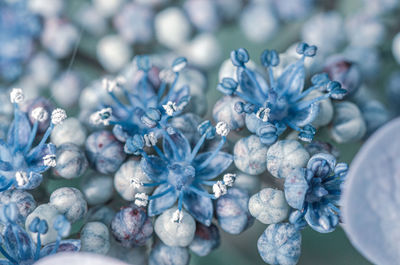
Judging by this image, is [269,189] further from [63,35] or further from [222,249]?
[63,35]

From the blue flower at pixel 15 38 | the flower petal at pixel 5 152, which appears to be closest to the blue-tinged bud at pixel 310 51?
the flower petal at pixel 5 152

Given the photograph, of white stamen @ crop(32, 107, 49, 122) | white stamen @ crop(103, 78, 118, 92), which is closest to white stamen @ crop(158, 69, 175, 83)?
white stamen @ crop(103, 78, 118, 92)

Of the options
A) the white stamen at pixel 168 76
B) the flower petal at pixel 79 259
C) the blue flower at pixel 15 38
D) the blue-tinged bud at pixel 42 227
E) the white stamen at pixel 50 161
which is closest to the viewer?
the flower petal at pixel 79 259

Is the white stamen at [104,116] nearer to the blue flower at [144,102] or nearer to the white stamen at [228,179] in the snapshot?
the blue flower at [144,102]

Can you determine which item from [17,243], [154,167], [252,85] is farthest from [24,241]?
[252,85]

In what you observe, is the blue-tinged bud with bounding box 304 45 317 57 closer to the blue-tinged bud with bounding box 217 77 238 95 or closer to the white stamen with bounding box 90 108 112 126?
the blue-tinged bud with bounding box 217 77 238 95

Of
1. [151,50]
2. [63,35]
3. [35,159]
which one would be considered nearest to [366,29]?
[151,50]

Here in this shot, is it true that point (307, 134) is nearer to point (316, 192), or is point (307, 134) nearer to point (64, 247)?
point (316, 192)
